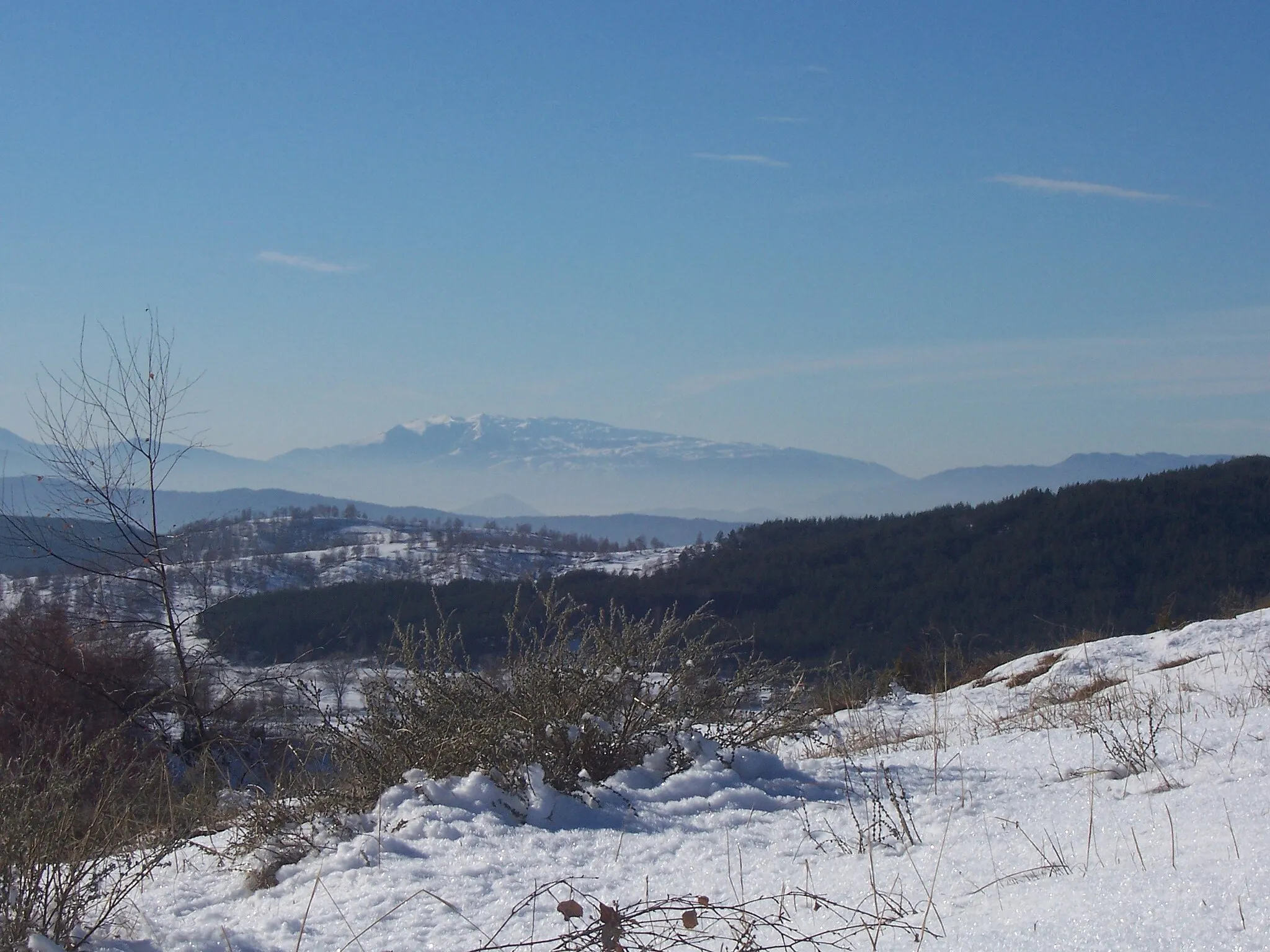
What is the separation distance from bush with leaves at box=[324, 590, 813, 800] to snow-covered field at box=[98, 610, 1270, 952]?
17 cm

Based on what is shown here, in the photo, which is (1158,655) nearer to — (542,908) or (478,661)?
(478,661)

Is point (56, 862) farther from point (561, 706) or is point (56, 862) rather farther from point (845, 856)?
point (845, 856)

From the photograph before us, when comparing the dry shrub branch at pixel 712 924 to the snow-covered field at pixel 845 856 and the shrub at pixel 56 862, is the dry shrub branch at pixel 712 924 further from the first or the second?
the shrub at pixel 56 862

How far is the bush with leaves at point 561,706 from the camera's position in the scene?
3.77m

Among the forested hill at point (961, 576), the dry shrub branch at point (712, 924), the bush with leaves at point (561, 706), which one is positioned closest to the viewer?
the dry shrub branch at point (712, 924)

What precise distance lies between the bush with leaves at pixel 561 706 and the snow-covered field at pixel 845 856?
17 centimetres

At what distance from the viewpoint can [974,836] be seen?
2832mm

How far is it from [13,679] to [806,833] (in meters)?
14.4

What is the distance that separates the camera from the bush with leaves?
377cm

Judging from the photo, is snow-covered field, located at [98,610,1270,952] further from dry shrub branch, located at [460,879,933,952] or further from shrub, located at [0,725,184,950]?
shrub, located at [0,725,184,950]

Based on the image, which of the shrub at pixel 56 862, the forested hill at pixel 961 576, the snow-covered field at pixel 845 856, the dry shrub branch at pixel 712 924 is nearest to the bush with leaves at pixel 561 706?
the snow-covered field at pixel 845 856

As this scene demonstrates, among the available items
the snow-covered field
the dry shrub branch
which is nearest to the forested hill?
the snow-covered field

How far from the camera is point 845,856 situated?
9.31 ft

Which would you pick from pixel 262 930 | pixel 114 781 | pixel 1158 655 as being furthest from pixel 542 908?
pixel 1158 655
